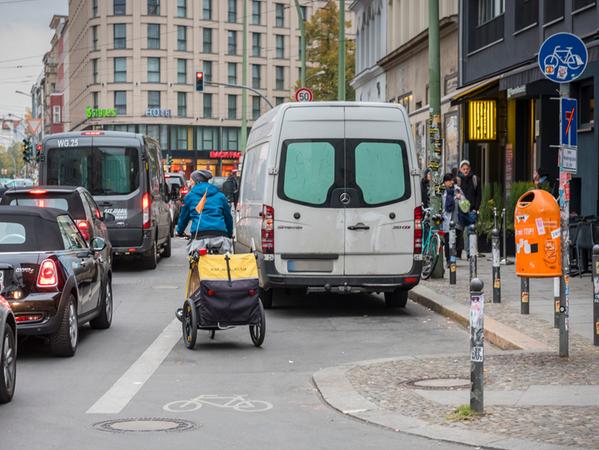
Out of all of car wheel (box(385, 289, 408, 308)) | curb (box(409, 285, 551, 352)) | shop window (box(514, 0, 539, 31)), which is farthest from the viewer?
shop window (box(514, 0, 539, 31))

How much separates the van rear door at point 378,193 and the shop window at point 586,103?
10280 mm

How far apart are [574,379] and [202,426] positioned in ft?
10.5

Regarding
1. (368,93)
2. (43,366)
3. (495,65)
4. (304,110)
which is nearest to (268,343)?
(43,366)

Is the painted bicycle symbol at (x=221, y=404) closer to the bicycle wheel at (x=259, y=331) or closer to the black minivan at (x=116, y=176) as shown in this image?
the bicycle wheel at (x=259, y=331)

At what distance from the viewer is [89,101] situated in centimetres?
11044

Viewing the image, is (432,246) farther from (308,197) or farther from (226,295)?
(226,295)

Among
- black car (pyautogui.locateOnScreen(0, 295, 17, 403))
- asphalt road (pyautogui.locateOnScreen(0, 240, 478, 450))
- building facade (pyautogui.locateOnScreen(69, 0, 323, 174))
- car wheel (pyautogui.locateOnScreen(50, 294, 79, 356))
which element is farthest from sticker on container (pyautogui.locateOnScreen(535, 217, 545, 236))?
building facade (pyautogui.locateOnScreen(69, 0, 323, 174))

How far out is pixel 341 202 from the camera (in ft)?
51.0

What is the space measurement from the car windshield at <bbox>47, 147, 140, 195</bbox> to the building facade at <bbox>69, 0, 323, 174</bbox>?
83348 millimetres

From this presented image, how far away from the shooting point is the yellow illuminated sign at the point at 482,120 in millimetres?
32938

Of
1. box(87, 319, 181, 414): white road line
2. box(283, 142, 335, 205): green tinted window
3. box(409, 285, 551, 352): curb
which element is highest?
box(283, 142, 335, 205): green tinted window

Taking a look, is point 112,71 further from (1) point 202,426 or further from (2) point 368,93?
(1) point 202,426

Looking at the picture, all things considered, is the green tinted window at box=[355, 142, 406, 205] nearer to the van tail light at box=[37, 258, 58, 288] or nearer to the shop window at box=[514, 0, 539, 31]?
the van tail light at box=[37, 258, 58, 288]

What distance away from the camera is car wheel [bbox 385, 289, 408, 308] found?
1644 centimetres
